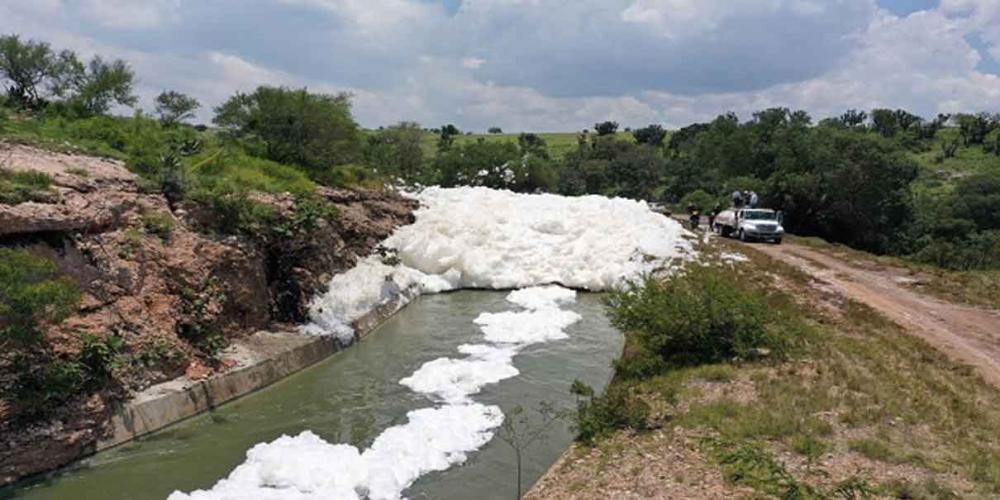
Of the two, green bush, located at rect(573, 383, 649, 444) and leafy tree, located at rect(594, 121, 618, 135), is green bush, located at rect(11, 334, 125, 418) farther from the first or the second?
leafy tree, located at rect(594, 121, 618, 135)

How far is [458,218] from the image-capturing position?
30.4 m

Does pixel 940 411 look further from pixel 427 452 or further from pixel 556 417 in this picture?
pixel 427 452

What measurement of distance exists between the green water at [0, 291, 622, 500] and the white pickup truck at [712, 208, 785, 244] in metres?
13.5

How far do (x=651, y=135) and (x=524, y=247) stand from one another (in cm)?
8869

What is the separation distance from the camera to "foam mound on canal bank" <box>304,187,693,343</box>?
90.2ft

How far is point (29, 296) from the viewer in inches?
420

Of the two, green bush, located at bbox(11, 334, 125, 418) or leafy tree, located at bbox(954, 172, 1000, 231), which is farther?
Result: leafy tree, located at bbox(954, 172, 1000, 231)

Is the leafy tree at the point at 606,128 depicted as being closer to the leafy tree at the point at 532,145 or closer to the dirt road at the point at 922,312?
the leafy tree at the point at 532,145

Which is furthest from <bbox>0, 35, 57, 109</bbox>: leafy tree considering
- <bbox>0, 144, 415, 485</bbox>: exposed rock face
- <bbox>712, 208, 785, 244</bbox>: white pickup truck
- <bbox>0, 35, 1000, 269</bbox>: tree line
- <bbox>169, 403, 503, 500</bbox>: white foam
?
<bbox>712, 208, 785, 244</bbox>: white pickup truck

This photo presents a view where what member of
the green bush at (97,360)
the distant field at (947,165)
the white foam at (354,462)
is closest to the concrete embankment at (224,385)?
the green bush at (97,360)

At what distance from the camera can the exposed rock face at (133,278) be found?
1173 cm

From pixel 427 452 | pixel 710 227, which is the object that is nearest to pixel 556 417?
pixel 427 452

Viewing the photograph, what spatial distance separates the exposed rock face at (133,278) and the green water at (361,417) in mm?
864

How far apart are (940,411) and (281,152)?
24494 millimetres
